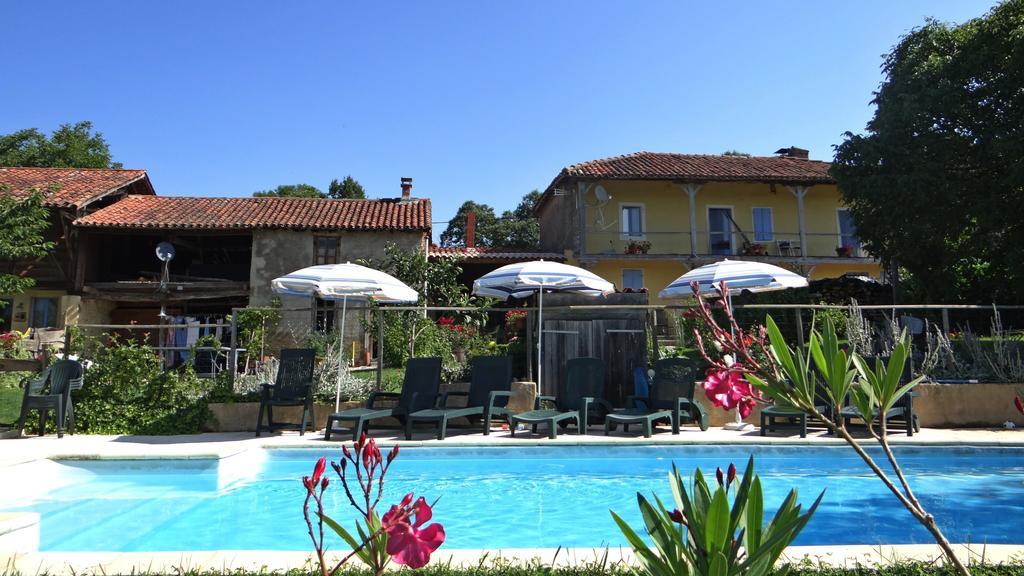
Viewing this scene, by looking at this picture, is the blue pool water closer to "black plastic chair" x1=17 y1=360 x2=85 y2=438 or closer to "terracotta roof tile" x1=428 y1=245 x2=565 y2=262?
"black plastic chair" x1=17 y1=360 x2=85 y2=438

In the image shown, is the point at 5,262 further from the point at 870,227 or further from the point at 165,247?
the point at 870,227

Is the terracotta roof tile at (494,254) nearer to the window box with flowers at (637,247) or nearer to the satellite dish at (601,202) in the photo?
the satellite dish at (601,202)

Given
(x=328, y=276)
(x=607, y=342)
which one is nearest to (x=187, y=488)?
(x=328, y=276)

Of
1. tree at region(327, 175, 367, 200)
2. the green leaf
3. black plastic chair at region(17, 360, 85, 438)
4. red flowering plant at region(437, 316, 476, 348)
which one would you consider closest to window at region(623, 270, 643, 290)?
red flowering plant at region(437, 316, 476, 348)

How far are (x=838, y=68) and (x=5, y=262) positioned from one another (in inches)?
917

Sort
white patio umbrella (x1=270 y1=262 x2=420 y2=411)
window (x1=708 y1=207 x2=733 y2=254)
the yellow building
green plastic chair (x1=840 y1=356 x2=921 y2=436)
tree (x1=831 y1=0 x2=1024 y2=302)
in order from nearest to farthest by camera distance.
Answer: green plastic chair (x1=840 y1=356 x2=921 y2=436), white patio umbrella (x1=270 y1=262 x2=420 y2=411), tree (x1=831 y1=0 x2=1024 y2=302), the yellow building, window (x1=708 y1=207 x2=733 y2=254)

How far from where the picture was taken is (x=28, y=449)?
728 cm

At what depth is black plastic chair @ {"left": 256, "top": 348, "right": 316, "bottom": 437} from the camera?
8.57 metres

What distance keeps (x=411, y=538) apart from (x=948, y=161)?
1712 cm

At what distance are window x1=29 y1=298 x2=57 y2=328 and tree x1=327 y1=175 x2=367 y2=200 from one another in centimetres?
2077

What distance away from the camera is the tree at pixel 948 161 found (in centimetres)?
1340

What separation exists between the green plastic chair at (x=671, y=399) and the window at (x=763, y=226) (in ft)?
56.9

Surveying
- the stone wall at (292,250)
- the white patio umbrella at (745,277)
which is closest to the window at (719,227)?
the stone wall at (292,250)

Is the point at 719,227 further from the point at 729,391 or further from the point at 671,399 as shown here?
the point at 729,391
